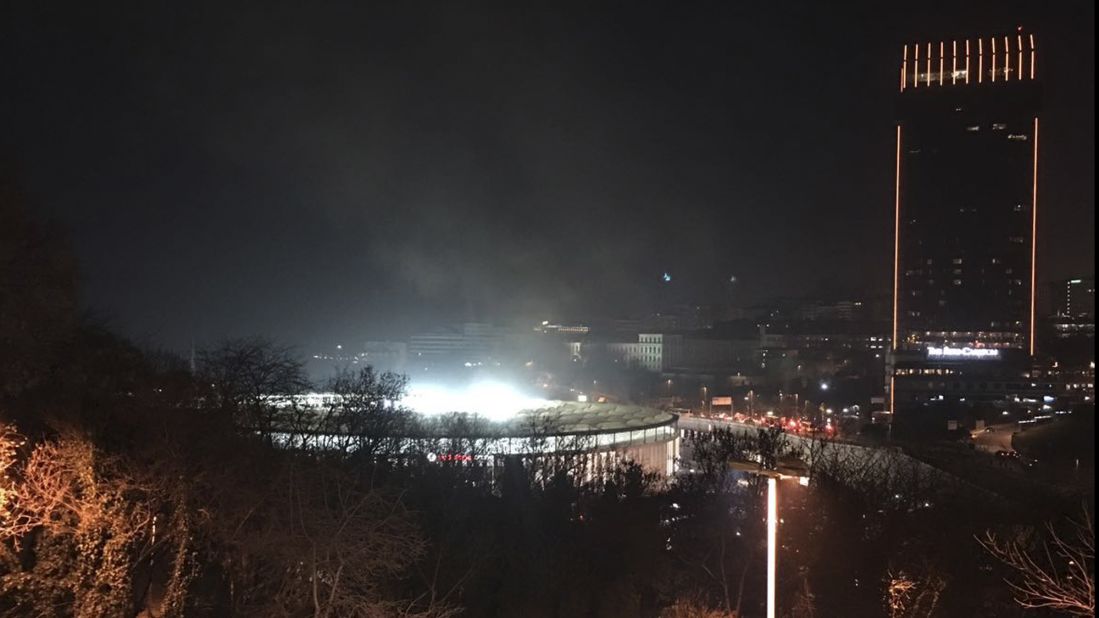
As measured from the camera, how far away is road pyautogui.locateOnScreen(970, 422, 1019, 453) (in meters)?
22.0

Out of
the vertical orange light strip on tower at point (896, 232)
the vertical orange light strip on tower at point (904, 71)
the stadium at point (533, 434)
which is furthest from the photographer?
the vertical orange light strip on tower at point (904, 71)

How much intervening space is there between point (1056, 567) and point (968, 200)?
1721 inches

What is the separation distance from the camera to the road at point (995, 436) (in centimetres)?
2195

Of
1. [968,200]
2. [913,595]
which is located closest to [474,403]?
[913,595]

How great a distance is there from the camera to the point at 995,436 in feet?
77.1

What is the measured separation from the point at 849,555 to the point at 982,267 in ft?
135

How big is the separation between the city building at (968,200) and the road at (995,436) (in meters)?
15.8

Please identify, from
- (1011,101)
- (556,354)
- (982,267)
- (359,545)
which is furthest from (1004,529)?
(556,354)

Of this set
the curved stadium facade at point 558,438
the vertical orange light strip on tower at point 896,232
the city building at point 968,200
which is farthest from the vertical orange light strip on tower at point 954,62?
the curved stadium facade at point 558,438

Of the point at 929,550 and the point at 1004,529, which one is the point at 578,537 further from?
the point at 1004,529

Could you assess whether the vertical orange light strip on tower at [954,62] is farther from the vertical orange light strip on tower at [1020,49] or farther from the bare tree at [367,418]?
the bare tree at [367,418]

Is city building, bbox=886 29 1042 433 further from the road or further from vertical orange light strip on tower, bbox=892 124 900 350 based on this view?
the road

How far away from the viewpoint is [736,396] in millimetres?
40688

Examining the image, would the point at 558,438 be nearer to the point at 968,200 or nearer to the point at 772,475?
the point at 772,475
